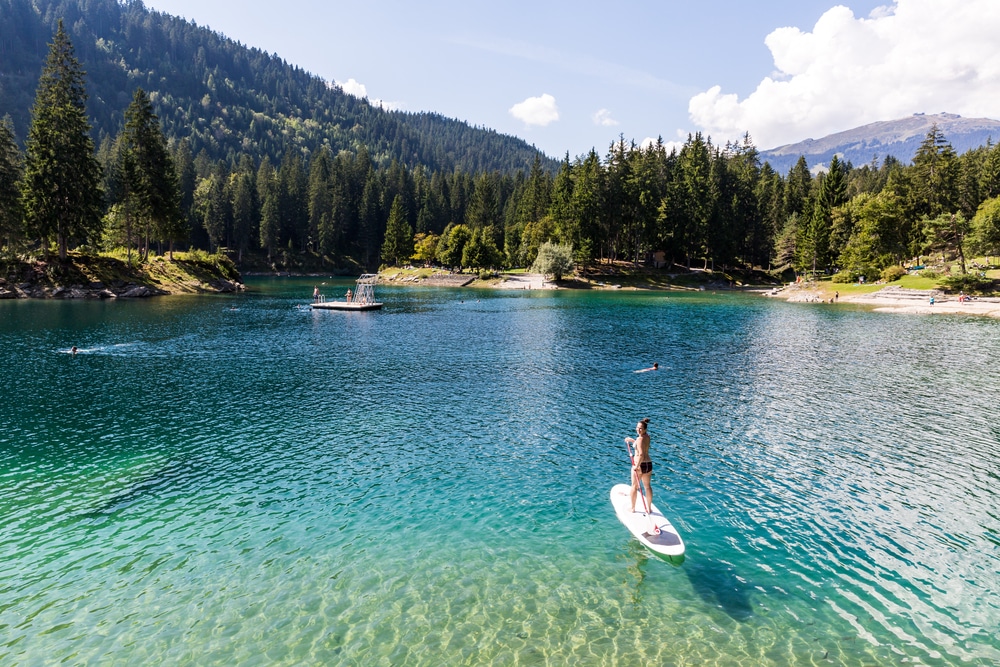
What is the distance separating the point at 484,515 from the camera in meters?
18.6

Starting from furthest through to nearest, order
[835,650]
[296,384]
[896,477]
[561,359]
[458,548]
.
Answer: [561,359] → [296,384] → [896,477] → [458,548] → [835,650]

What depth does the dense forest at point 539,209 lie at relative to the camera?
8962 centimetres

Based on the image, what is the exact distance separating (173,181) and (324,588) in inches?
4550

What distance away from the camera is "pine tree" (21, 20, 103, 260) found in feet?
274

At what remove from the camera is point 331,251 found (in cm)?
19325

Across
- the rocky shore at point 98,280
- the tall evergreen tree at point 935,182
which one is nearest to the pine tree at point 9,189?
the rocky shore at point 98,280

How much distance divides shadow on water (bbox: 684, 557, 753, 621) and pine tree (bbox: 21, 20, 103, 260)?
105100 mm

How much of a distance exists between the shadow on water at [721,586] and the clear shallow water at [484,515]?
91 millimetres

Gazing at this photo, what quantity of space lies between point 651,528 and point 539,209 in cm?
15462

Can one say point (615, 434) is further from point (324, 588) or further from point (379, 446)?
point (324, 588)

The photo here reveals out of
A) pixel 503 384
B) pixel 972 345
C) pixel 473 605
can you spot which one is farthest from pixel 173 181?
pixel 972 345

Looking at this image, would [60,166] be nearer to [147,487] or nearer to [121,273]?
[121,273]

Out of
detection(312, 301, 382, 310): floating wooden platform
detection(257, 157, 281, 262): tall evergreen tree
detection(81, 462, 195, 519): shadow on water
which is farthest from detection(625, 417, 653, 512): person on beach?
detection(257, 157, 281, 262): tall evergreen tree

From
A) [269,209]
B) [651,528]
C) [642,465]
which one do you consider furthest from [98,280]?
[651,528]
